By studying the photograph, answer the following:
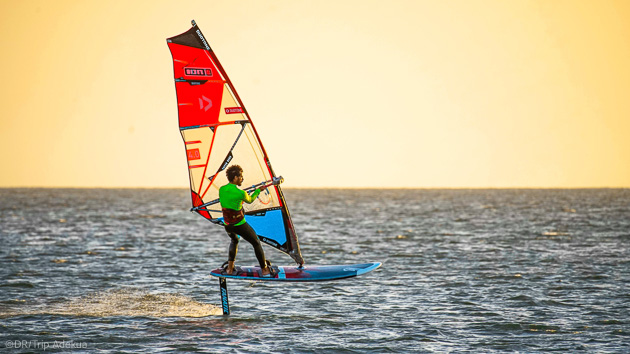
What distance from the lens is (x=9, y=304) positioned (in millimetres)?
18016

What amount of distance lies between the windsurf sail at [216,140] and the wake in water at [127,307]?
8.70 ft

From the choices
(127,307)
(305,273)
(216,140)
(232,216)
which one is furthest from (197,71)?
(127,307)

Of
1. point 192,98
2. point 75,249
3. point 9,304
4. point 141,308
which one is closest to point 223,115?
point 192,98

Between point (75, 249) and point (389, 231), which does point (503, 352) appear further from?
point (389, 231)

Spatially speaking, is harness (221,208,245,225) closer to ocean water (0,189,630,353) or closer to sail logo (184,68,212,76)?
ocean water (0,189,630,353)

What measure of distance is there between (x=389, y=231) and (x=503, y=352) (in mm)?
32576

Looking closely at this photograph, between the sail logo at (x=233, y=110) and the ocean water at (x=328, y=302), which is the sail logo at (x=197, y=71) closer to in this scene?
the sail logo at (x=233, y=110)

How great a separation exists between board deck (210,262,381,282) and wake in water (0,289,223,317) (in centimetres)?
205

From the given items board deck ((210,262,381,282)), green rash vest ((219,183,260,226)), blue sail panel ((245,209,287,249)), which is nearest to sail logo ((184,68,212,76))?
green rash vest ((219,183,260,226))

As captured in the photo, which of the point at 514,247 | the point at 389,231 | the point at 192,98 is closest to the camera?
the point at 192,98

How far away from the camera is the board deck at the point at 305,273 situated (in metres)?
15.3

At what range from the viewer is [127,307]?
17.9 m

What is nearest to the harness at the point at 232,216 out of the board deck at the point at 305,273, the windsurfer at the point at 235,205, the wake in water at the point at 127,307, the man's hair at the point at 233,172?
the windsurfer at the point at 235,205

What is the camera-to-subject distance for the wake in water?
1698cm
